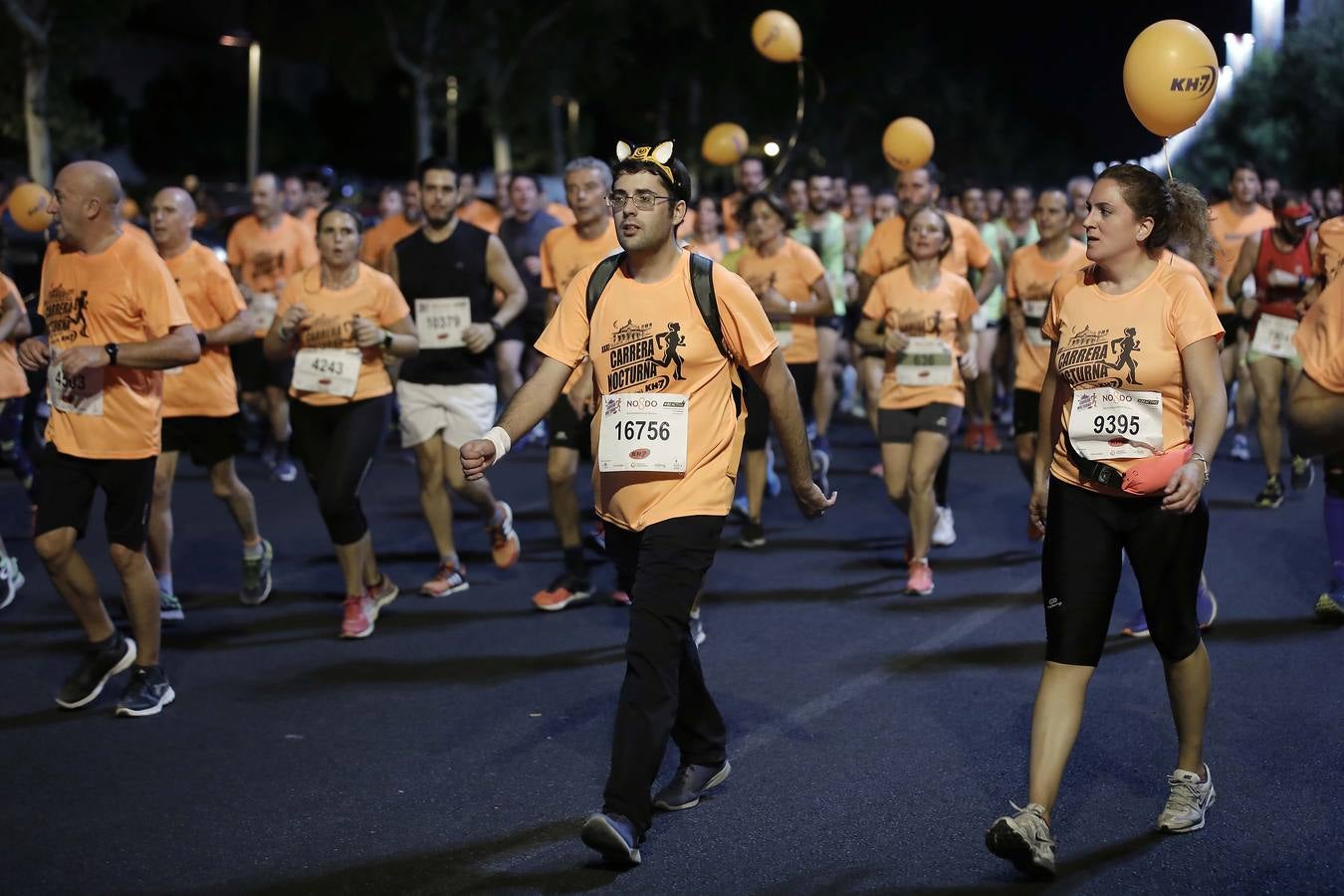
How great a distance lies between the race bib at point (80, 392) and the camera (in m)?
6.30

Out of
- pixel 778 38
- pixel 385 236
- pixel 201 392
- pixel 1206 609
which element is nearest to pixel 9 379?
pixel 201 392

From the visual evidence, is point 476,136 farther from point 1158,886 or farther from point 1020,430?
point 1158,886

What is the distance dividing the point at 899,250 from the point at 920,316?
78.6 inches

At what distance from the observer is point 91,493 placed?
21.1 ft

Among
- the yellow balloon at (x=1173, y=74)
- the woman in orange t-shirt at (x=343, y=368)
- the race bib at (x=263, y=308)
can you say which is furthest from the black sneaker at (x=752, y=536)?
the yellow balloon at (x=1173, y=74)

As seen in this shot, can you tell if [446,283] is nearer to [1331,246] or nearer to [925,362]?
[925,362]

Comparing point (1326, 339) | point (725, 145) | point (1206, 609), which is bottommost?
point (1206, 609)

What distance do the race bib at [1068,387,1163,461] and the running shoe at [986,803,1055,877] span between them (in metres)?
1.10

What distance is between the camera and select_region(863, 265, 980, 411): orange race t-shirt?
27.9ft

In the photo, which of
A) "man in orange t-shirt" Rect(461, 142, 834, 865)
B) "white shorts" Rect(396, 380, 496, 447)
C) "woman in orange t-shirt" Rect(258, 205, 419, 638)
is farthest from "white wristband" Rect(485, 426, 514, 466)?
"white shorts" Rect(396, 380, 496, 447)

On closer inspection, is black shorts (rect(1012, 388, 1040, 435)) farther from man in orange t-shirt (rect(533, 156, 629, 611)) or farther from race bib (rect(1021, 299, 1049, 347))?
man in orange t-shirt (rect(533, 156, 629, 611))

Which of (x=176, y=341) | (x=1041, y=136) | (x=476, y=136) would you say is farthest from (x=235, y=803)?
(x=1041, y=136)

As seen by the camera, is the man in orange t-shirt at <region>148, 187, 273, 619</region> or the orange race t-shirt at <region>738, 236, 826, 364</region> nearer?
the man in orange t-shirt at <region>148, 187, 273, 619</region>

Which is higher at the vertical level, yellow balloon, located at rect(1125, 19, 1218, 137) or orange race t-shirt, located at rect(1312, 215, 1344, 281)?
yellow balloon, located at rect(1125, 19, 1218, 137)
